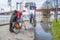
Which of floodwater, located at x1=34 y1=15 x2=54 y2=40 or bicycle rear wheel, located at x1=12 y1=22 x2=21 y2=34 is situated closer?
floodwater, located at x1=34 y1=15 x2=54 y2=40

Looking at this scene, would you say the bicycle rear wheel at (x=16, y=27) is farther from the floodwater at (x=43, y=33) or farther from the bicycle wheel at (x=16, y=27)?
the floodwater at (x=43, y=33)

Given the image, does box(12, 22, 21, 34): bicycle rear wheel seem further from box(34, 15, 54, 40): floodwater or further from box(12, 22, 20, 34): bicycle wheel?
box(34, 15, 54, 40): floodwater

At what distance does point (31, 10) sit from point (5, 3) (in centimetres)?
156

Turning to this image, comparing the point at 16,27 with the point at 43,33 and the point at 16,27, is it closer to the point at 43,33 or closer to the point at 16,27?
the point at 16,27

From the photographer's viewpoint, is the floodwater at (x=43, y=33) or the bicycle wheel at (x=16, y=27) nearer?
the floodwater at (x=43, y=33)

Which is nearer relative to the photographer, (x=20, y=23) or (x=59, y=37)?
(x=59, y=37)

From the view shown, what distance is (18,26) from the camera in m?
8.75

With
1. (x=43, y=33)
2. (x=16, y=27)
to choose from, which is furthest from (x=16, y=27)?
(x=43, y=33)

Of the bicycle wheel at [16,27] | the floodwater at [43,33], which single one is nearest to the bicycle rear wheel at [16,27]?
the bicycle wheel at [16,27]

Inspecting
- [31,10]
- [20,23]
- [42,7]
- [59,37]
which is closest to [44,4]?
[42,7]

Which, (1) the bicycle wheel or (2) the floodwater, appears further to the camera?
(1) the bicycle wheel

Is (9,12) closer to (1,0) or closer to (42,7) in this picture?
(1,0)

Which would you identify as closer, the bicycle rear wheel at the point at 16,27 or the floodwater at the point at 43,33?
the floodwater at the point at 43,33

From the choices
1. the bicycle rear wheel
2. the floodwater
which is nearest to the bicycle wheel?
the bicycle rear wheel
